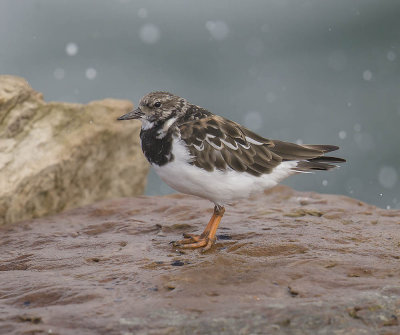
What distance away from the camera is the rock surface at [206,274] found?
407 centimetres

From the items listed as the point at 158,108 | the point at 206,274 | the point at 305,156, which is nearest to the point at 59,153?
the point at 158,108

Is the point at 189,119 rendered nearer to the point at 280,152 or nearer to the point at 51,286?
the point at 280,152

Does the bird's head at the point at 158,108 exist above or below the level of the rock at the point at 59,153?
above

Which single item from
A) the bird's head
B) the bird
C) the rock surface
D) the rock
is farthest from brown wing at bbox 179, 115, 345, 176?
the rock

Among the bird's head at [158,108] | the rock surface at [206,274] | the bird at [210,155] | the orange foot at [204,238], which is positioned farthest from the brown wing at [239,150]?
the rock surface at [206,274]

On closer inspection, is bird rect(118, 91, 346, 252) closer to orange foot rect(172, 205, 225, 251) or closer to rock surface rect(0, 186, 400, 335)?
orange foot rect(172, 205, 225, 251)

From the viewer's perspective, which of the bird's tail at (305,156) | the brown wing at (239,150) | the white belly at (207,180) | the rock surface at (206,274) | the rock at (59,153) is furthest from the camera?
the rock at (59,153)

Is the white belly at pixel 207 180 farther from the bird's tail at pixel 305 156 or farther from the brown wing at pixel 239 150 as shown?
the bird's tail at pixel 305 156

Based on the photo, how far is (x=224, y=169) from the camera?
6309 millimetres

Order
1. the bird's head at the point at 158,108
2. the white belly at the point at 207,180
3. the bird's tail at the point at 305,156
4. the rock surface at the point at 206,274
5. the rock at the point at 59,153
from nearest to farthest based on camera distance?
the rock surface at the point at 206,274, the white belly at the point at 207,180, the bird's head at the point at 158,108, the bird's tail at the point at 305,156, the rock at the point at 59,153

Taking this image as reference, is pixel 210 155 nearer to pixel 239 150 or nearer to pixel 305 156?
pixel 239 150

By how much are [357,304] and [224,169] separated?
250 cm

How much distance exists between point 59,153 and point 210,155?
3.55 meters

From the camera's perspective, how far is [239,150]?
6.51 meters
